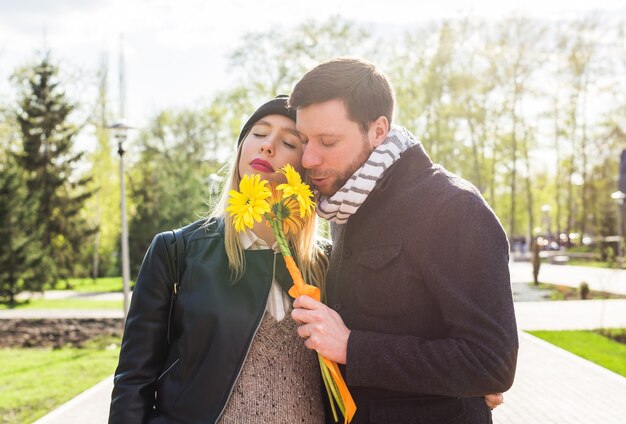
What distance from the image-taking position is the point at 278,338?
2316 millimetres

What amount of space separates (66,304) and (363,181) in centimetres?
2041

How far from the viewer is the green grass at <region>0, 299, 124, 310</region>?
64.2 ft

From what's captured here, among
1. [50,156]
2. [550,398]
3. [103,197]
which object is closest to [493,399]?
[550,398]

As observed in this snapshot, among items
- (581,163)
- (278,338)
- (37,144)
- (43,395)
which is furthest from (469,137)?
(278,338)

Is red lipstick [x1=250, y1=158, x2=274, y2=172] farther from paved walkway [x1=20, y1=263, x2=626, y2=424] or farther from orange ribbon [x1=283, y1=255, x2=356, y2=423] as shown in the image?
paved walkway [x1=20, y1=263, x2=626, y2=424]

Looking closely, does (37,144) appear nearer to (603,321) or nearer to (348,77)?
(603,321)

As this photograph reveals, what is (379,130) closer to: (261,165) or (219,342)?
(261,165)

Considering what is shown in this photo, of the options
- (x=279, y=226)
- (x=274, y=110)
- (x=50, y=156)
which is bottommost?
(x=279, y=226)

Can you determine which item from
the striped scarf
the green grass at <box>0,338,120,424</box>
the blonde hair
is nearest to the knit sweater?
the blonde hair

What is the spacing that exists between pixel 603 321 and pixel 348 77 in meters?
13.2

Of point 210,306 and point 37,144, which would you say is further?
point 37,144

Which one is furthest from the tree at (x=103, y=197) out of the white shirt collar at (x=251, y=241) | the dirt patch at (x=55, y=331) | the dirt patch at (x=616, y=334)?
the white shirt collar at (x=251, y=241)

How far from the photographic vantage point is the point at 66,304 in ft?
68.0

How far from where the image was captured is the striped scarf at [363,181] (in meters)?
2.12
